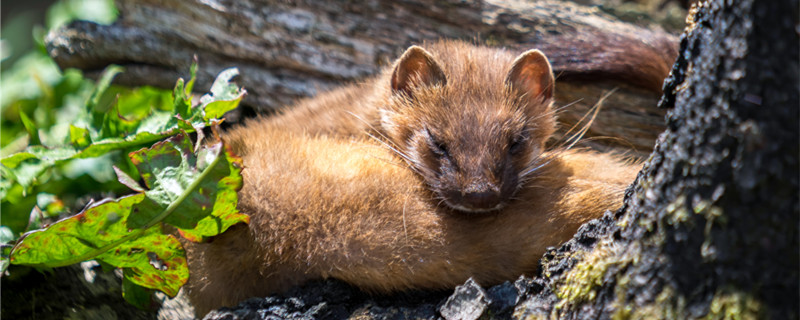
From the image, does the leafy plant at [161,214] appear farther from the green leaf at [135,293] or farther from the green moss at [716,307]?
the green moss at [716,307]

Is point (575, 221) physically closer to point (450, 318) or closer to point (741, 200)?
point (450, 318)

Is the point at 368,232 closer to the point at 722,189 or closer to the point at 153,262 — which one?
the point at 153,262

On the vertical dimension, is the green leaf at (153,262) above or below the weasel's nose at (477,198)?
below

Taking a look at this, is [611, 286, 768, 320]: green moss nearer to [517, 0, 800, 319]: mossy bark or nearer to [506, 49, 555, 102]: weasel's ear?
[517, 0, 800, 319]: mossy bark

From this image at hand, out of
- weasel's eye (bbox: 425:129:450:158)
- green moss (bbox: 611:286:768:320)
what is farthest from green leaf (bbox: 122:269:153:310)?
green moss (bbox: 611:286:768:320)

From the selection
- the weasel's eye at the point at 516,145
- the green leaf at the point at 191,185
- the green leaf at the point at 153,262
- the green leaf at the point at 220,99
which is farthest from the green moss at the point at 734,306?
the green leaf at the point at 220,99

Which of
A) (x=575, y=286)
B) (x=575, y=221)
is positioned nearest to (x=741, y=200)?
(x=575, y=286)
